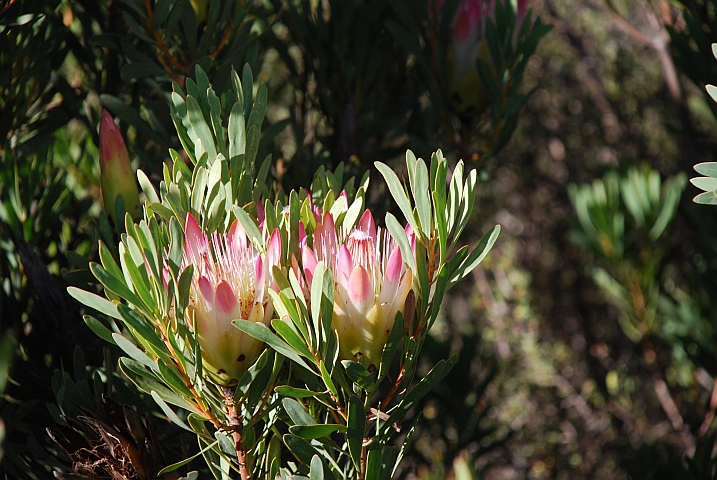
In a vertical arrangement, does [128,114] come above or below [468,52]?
above

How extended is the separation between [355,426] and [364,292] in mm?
92

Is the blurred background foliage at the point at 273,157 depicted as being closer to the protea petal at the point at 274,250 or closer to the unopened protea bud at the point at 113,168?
the unopened protea bud at the point at 113,168

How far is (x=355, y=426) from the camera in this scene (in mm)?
435

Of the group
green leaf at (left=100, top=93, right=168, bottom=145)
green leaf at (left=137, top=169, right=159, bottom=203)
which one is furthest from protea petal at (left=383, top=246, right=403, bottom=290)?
green leaf at (left=100, top=93, right=168, bottom=145)

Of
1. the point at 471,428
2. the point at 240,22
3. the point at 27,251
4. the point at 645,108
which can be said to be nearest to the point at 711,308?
the point at 471,428

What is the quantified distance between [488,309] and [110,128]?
77.5 inches

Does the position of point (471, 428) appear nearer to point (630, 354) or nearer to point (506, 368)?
point (506, 368)

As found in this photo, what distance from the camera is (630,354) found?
2236 millimetres

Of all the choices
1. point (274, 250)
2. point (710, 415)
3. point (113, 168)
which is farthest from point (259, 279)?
point (710, 415)

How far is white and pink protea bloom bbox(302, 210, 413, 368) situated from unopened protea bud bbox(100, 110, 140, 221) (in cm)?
24

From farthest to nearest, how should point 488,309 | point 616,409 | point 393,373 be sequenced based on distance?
point 488,309 < point 616,409 < point 393,373

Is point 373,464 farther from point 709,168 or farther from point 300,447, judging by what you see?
point 709,168

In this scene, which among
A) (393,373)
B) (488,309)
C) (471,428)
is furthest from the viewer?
(488,309)

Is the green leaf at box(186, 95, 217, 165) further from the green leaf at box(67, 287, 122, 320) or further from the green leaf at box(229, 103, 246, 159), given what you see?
the green leaf at box(67, 287, 122, 320)
